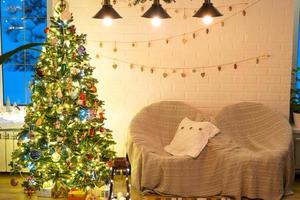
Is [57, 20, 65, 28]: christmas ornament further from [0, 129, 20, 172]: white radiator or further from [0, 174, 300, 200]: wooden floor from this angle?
[0, 174, 300, 200]: wooden floor

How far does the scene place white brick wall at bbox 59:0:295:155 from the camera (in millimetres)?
4719

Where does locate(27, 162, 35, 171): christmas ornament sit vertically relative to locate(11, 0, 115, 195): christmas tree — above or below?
below

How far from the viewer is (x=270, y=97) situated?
4809mm

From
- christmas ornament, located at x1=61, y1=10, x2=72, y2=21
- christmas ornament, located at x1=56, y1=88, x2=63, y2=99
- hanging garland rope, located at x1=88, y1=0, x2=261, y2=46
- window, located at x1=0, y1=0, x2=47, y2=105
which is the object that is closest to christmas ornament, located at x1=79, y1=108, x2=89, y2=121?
christmas ornament, located at x1=56, y1=88, x2=63, y2=99

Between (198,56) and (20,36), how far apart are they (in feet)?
7.19

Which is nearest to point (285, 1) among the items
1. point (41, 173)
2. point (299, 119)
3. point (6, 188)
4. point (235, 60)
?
point (235, 60)

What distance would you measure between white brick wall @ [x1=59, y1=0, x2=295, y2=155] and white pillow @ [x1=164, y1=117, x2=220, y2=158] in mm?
530

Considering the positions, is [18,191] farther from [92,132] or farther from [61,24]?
[61,24]

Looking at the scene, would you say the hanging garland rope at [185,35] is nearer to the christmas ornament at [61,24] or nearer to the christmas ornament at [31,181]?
the christmas ornament at [61,24]

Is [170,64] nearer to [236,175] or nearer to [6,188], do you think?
[236,175]

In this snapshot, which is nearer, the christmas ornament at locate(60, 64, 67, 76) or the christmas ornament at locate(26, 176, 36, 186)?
the christmas ornament at locate(60, 64, 67, 76)

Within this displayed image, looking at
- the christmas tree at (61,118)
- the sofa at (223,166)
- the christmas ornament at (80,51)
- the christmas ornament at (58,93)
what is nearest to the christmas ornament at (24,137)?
the christmas tree at (61,118)

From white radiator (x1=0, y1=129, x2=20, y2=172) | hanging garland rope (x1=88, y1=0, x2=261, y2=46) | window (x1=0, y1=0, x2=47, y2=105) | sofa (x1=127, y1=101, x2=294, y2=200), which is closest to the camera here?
sofa (x1=127, y1=101, x2=294, y2=200)

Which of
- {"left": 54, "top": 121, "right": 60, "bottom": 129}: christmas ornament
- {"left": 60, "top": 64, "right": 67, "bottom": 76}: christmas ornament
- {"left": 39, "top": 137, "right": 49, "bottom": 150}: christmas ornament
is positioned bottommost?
{"left": 39, "top": 137, "right": 49, "bottom": 150}: christmas ornament
